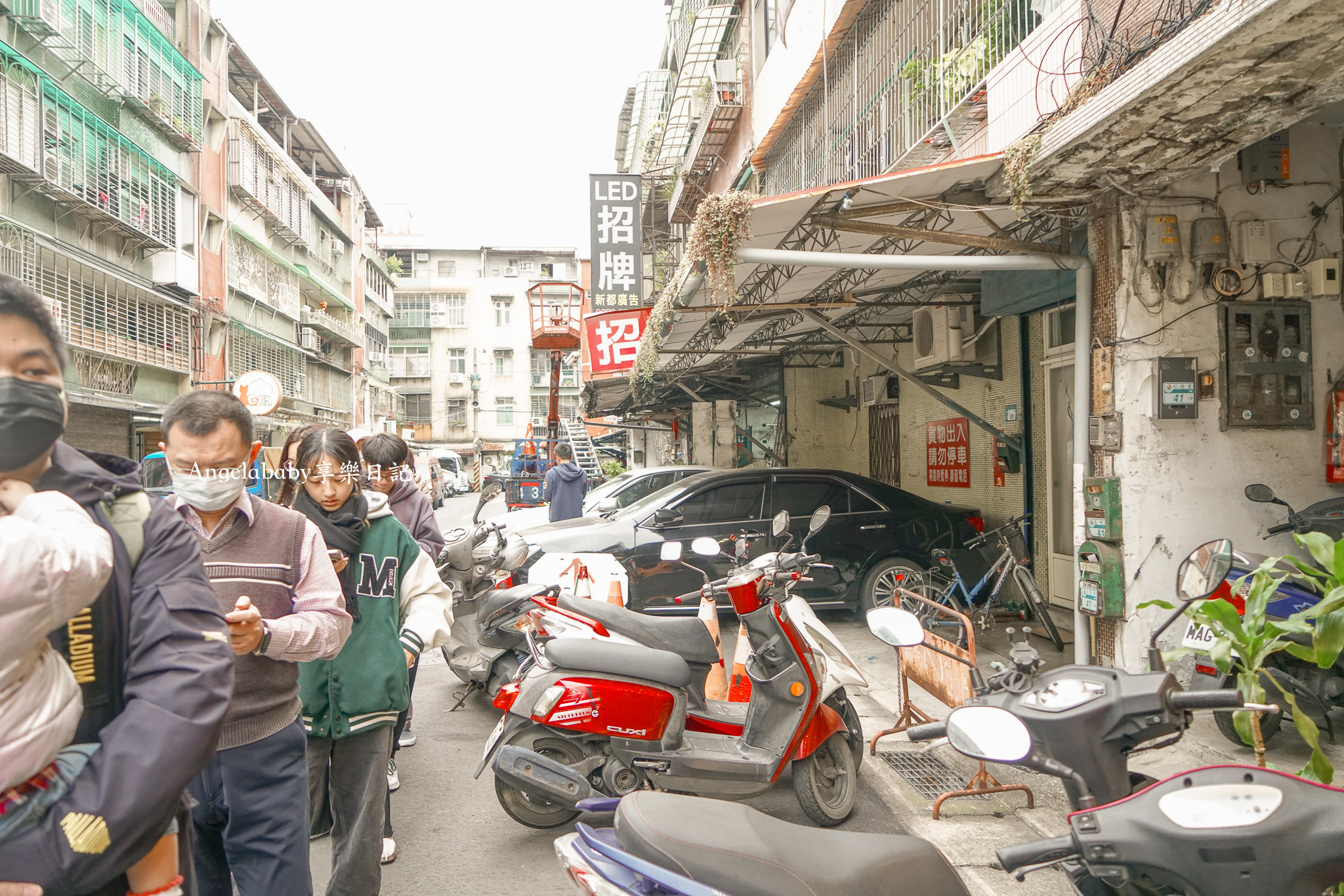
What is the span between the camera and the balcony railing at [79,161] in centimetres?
1375

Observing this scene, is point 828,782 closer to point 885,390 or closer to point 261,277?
point 885,390

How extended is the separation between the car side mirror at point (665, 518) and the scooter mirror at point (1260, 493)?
451cm

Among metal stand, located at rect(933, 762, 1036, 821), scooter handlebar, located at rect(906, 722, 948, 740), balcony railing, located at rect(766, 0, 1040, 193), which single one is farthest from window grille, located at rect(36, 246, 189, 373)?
scooter handlebar, located at rect(906, 722, 948, 740)

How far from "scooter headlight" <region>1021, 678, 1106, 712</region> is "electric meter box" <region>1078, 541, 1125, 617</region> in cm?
339

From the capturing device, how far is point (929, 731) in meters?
1.71

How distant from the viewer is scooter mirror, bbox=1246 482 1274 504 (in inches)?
173

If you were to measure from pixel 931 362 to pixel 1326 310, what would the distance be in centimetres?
469

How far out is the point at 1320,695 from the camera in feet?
13.2

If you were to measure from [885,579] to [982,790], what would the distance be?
4.18m

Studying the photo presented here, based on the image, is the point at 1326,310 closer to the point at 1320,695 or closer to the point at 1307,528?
the point at 1307,528

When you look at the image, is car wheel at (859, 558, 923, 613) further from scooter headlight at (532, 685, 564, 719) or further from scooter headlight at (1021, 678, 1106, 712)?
scooter headlight at (1021, 678, 1106, 712)

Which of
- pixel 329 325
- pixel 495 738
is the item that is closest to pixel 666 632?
pixel 495 738

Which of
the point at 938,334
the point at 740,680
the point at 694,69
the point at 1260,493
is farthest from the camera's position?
the point at 694,69

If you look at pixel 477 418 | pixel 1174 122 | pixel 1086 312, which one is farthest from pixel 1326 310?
pixel 477 418
